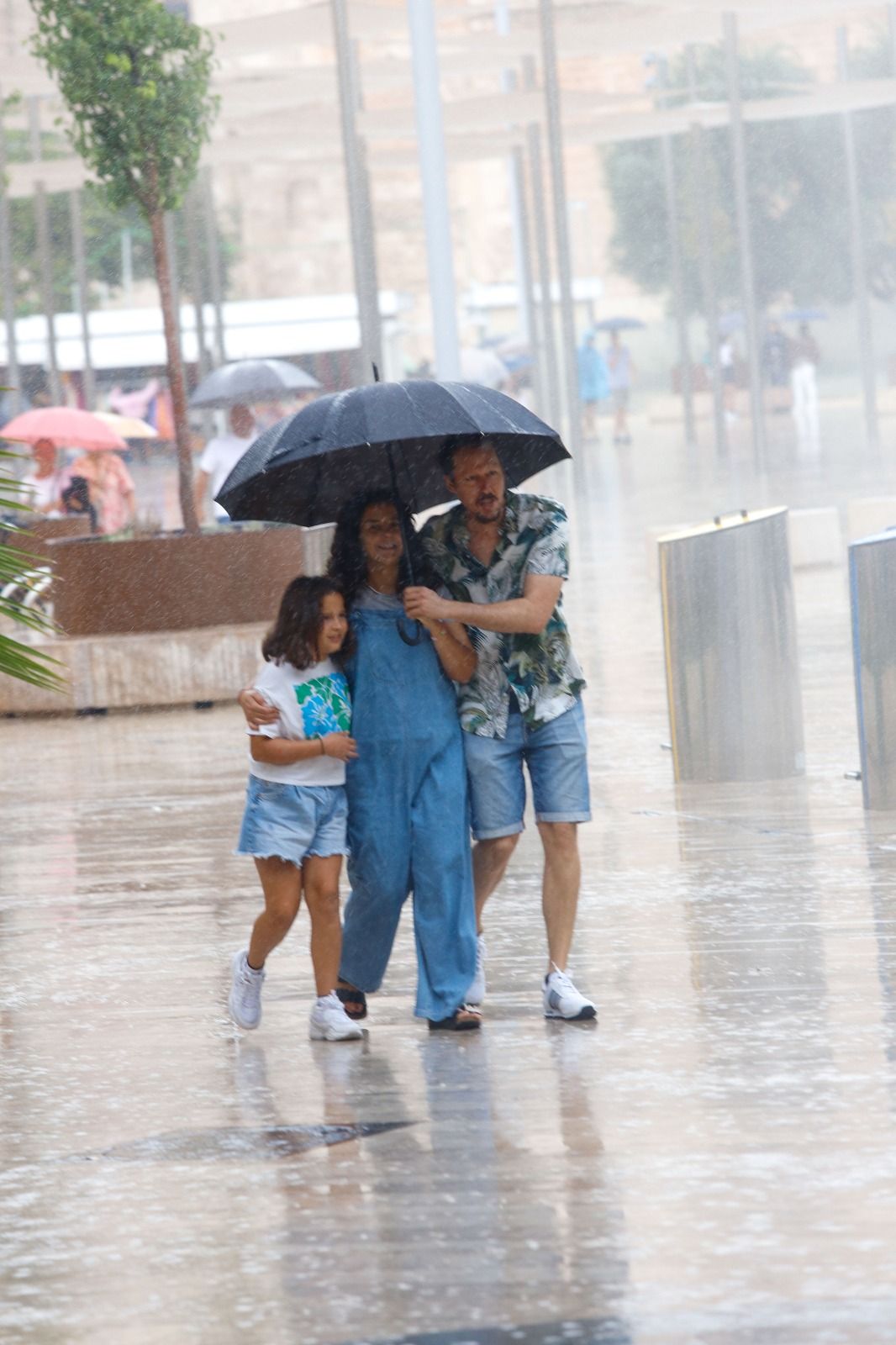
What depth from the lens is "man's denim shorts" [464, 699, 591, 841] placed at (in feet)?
17.7

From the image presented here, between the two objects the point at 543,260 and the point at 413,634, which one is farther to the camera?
the point at 543,260

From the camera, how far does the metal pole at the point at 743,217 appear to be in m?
26.3

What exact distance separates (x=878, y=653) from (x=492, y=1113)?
3746 mm

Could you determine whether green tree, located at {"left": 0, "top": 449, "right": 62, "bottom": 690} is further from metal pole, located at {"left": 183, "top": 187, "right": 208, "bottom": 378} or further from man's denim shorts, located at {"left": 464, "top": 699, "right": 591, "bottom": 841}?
metal pole, located at {"left": 183, "top": 187, "right": 208, "bottom": 378}

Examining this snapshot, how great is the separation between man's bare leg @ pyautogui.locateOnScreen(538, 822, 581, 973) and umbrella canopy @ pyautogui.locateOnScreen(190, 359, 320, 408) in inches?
527

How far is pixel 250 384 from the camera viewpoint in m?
A: 19.1

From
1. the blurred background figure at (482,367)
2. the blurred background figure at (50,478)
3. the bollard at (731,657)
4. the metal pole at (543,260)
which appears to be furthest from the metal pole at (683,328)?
the bollard at (731,657)

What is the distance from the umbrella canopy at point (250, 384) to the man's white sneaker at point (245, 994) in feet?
44.1

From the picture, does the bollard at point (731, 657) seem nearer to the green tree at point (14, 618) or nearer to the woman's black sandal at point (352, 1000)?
the woman's black sandal at point (352, 1000)

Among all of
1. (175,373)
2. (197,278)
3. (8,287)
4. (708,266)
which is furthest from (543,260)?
(175,373)

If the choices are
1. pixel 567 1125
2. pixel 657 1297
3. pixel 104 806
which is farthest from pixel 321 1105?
pixel 104 806

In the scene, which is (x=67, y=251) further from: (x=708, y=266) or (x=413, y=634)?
(x=413, y=634)

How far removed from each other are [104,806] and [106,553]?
3378mm

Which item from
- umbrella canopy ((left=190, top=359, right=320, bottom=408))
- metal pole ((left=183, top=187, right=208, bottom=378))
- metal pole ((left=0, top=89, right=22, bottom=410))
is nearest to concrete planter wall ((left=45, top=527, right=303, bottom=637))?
umbrella canopy ((left=190, top=359, right=320, bottom=408))
